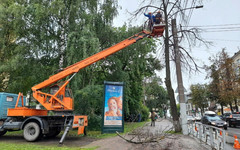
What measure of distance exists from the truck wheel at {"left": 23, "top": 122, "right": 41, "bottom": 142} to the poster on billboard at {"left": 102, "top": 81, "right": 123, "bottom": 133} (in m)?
4.59

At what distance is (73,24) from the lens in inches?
529

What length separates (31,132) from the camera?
30.8ft

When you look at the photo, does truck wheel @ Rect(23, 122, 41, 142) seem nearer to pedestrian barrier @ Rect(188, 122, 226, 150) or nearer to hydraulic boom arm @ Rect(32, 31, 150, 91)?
hydraulic boom arm @ Rect(32, 31, 150, 91)

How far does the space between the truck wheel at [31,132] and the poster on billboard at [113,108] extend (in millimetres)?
4592

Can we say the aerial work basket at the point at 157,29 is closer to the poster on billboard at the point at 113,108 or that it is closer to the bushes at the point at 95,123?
the poster on billboard at the point at 113,108

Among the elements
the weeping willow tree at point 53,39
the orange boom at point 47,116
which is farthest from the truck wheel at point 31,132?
the weeping willow tree at point 53,39

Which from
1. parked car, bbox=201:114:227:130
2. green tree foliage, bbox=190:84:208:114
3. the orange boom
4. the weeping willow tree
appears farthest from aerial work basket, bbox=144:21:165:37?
green tree foliage, bbox=190:84:208:114

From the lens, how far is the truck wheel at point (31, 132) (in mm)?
9141

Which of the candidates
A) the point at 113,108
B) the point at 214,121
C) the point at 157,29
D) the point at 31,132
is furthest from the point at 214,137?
the point at 214,121

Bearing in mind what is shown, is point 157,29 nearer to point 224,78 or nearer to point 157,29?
point 157,29

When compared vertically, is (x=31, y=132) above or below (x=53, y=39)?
below

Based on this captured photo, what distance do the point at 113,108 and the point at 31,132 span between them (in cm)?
552

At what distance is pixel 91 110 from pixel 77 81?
2.94m

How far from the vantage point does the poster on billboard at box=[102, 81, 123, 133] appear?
1242 cm
